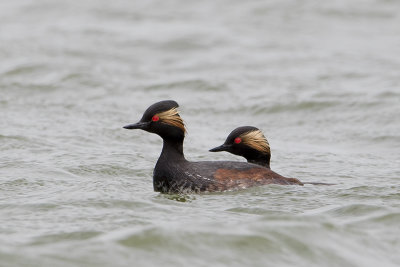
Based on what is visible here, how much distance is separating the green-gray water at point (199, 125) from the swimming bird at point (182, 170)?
0.54ft

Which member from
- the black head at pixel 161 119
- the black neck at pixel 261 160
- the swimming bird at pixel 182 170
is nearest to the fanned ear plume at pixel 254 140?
the black neck at pixel 261 160

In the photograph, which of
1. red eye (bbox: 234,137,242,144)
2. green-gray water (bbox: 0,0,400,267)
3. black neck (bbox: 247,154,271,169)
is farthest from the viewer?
black neck (bbox: 247,154,271,169)

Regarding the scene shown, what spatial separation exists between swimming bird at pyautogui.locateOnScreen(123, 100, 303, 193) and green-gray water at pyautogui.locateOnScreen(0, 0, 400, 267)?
0.16 m

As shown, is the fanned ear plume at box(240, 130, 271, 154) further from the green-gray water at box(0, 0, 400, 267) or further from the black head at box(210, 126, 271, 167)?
the green-gray water at box(0, 0, 400, 267)

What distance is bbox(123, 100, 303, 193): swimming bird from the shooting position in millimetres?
12133

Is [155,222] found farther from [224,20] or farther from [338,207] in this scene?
[224,20]

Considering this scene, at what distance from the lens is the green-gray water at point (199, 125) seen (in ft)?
33.4

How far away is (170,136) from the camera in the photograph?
12.4m

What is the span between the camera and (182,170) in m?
12.2

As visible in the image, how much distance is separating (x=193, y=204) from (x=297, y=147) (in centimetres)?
502

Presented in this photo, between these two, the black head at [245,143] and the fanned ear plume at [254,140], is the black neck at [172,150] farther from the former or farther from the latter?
the fanned ear plume at [254,140]

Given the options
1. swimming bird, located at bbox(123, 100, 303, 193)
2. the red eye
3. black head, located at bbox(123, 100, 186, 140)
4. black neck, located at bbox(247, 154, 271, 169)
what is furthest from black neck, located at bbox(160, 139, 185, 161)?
black neck, located at bbox(247, 154, 271, 169)

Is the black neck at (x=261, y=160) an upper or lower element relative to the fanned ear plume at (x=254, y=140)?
lower

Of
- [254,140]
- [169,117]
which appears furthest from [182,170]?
[254,140]
